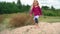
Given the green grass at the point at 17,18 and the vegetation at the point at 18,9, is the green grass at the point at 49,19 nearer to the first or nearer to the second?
the green grass at the point at 17,18

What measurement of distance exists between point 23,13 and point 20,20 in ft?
1.43

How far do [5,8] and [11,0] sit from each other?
608mm

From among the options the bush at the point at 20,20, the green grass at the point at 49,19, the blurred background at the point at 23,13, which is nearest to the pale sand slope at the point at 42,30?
the green grass at the point at 49,19

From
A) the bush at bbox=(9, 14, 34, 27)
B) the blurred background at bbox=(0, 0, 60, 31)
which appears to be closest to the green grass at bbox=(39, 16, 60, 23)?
the blurred background at bbox=(0, 0, 60, 31)

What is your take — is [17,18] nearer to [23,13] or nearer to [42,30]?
[23,13]

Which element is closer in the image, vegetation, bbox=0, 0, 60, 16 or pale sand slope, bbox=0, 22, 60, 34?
pale sand slope, bbox=0, 22, 60, 34

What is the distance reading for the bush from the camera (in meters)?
16.0

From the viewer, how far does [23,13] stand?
16297mm

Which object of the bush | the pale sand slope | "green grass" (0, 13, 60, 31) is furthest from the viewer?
the bush

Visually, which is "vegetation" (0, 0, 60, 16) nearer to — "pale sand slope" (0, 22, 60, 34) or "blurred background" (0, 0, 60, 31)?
"blurred background" (0, 0, 60, 31)

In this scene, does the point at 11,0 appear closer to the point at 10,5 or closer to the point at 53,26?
the point at 10,5

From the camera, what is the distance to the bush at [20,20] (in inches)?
631

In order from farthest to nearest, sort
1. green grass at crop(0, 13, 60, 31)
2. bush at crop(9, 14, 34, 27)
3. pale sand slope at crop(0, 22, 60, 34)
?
Result: bush at crop(9, 14, 34, 27), green grass at crop(0, 13, 60, 31), pale sand slope at crop(0, 22, 60, 34)

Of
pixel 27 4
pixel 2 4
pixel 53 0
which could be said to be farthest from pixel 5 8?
pixel 53 0
